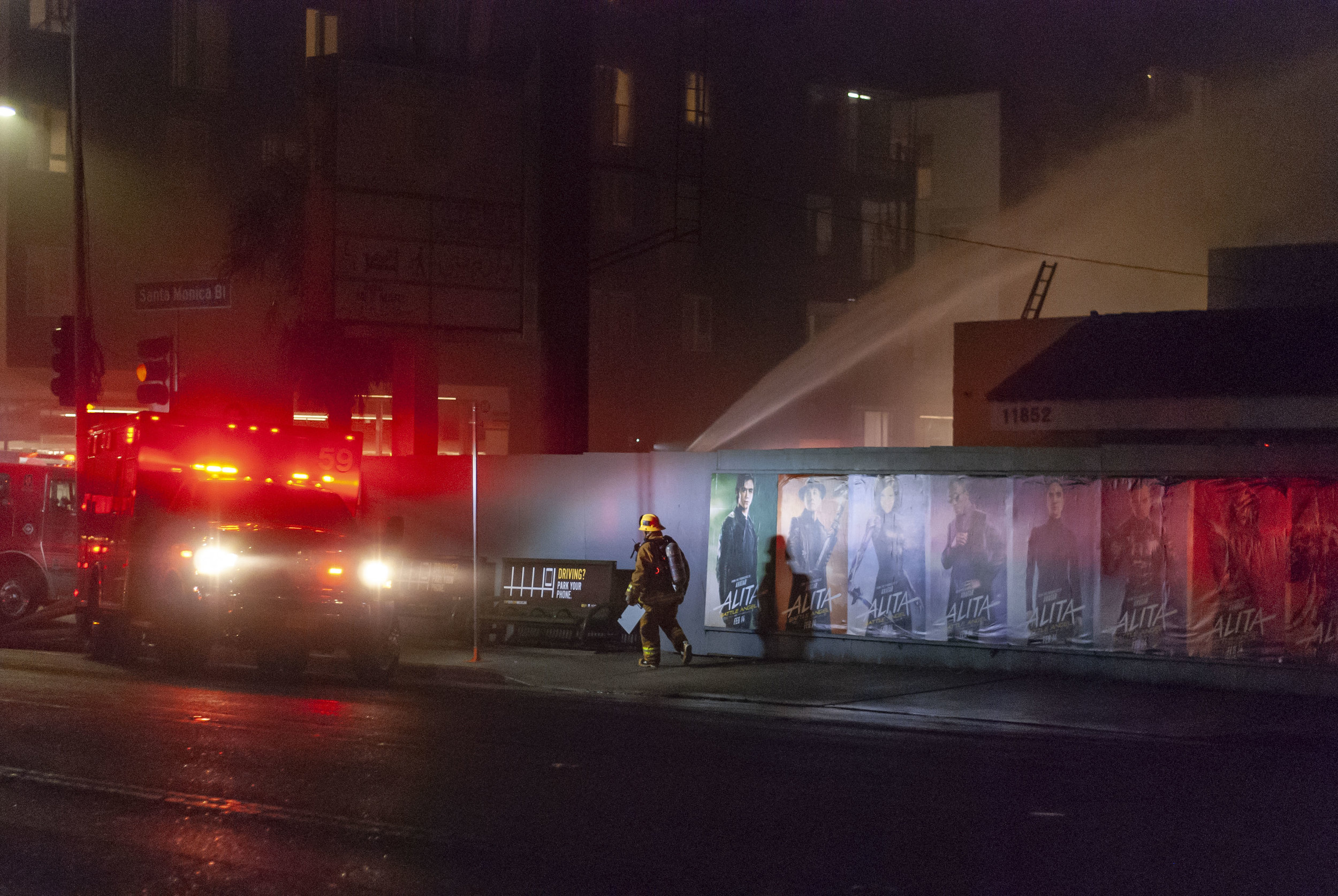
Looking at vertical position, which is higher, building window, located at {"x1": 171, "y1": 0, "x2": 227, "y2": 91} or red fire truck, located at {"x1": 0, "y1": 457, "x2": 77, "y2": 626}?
building window, located at {"x1": 171, "y1": 0, "x2": 227, "y2": 91}

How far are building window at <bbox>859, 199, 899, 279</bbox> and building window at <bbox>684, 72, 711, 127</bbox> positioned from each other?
27.7 feet

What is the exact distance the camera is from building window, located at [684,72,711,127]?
42250 mm

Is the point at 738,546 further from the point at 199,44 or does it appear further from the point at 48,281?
the point at 199,44

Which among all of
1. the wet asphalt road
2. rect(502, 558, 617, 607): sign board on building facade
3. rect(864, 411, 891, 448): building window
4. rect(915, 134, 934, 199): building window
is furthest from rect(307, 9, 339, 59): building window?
the wet asphalt road

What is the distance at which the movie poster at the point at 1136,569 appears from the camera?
1332 centimetres

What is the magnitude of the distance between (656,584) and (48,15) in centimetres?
3178

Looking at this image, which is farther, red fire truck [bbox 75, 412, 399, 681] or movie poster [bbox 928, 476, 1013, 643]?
movie poster [bbox 928, 476, 1013, 643]

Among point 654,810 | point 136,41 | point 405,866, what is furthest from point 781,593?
point 136,41

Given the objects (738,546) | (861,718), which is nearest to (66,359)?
(738,546)

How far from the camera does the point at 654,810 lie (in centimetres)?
755

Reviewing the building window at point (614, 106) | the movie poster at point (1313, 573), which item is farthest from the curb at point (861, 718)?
the building window at point (614, 106)

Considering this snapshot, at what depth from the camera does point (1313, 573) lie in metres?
12.7

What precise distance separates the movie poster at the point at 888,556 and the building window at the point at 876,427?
32603 millimetres

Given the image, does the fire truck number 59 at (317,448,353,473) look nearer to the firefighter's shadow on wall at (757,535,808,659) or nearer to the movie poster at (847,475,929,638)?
the firefighter's shadow on wall at (757,535,808,659)
